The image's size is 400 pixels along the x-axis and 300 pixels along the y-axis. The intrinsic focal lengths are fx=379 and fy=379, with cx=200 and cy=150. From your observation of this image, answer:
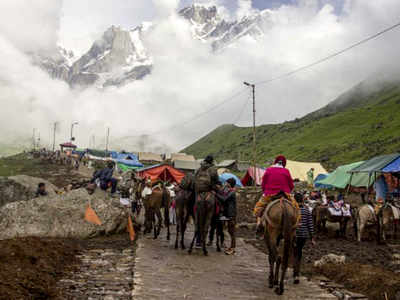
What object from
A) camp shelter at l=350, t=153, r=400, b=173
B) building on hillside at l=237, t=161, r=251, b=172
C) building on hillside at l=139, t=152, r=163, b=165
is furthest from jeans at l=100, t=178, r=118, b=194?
building on hillside at l=139, t=152, r=163, b=165

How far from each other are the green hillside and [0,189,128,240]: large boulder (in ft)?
257

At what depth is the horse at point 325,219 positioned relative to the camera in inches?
663

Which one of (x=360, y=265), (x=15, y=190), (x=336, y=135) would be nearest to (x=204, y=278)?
(x=360, y=265)

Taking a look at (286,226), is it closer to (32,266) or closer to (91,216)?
(32,266)

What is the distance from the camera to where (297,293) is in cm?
759

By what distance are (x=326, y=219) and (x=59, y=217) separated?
1145 centimetres

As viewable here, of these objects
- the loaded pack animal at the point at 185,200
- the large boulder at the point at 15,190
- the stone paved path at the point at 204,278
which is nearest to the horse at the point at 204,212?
the stone paved path at the point at 204,278

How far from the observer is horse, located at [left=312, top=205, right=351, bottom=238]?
16.8 m

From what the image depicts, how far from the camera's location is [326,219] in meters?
17.3

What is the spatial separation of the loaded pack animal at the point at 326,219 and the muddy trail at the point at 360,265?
440 millimetres

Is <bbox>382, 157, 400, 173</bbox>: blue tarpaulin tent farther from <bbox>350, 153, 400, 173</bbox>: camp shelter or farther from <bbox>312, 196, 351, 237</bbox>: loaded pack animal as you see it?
<bbox>312, 196, 351, 237</bbox>: loaded pack animal

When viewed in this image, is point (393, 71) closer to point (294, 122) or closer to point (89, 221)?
point (294, 122)

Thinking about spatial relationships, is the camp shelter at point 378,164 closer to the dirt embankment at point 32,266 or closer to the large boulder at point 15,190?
the dirt embankment at point 32,266

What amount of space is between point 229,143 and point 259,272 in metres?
167
